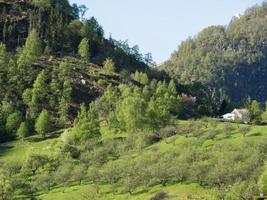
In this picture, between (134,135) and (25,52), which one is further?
(25,52)

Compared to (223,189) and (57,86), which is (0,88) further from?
(223,189)

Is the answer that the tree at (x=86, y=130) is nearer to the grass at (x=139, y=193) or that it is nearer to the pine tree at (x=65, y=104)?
the pine tree at (x=65, y=104)

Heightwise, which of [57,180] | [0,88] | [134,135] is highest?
[0,88]

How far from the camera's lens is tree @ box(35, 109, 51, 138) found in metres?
148

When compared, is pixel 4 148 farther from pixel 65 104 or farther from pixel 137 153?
pixel 137 153

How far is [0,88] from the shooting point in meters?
172

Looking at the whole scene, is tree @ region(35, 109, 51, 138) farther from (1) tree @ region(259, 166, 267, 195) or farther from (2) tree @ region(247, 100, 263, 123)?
(1) tree @ region(259, 166, 267, 195)

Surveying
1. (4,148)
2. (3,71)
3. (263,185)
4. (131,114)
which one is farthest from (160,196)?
(3,71)

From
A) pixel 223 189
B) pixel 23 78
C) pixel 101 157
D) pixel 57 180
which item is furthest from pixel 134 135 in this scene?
pixel 23 78

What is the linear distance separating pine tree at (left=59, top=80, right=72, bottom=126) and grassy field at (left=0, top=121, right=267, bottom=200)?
14.5m

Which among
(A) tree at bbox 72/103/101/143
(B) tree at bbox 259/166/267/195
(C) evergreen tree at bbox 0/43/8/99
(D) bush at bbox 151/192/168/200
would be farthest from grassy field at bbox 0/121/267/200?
(C) evergreen tree at bbox 0/43/8/99

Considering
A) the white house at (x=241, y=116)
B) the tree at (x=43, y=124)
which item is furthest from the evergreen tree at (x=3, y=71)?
the white house at (x=241, y=116)

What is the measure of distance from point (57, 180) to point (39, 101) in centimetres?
5712

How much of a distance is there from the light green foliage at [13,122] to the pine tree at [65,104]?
12.1m
